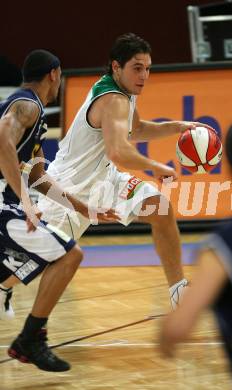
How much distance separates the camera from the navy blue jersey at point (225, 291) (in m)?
2.66

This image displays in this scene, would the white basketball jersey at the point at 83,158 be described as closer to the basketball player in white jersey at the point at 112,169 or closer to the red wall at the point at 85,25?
the basketball player in white jersey at the point at 112,169

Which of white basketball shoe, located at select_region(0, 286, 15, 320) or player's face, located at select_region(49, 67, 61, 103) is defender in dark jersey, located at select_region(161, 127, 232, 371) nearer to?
player's face, located at select_region(49, 67, 61, 103)

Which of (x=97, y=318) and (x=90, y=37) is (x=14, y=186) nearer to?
(x=97, y=318)

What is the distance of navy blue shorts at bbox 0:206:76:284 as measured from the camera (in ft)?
15.9

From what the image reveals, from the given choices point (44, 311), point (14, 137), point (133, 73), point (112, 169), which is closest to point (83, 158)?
point (112, 169)

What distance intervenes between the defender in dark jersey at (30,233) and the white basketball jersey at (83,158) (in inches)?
37.2

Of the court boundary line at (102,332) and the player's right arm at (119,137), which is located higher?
the player's right arm at (119,137)

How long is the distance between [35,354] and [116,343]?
83 cm

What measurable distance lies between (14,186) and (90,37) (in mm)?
9578

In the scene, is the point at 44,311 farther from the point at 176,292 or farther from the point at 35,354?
A: the point at 176,292

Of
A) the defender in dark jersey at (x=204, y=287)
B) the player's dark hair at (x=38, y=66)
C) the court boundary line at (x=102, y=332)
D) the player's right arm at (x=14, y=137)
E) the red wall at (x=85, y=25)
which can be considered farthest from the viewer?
the red wall at (x=85, y=25)

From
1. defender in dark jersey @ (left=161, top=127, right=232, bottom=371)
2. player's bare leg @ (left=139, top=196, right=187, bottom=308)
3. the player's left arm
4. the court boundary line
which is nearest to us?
defender in dark jersey @ (left=161, top=127, right=232, bottom=371)

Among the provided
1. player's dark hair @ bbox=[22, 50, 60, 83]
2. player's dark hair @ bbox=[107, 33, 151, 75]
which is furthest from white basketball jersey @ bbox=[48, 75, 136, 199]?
player's dark hair @ bbox=[22, 50, 60, 83]

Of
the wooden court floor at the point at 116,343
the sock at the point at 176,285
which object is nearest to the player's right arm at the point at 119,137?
the sock at the point at 176,285
